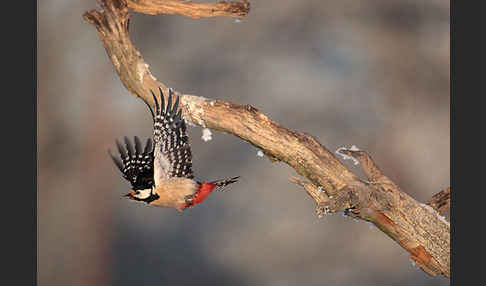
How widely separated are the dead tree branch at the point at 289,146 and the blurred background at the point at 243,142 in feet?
1.34

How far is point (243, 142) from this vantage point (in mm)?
2195

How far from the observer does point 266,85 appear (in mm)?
2238

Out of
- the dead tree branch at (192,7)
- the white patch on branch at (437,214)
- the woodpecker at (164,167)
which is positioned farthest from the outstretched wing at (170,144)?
the white patch on branch at (437,214)

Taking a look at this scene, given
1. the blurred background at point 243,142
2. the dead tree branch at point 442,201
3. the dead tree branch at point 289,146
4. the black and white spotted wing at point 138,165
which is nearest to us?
the black and white spotted wing at point 138,165

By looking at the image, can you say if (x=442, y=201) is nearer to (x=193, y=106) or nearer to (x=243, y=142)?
(x=243, y=142)

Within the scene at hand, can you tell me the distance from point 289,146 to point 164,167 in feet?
1.44

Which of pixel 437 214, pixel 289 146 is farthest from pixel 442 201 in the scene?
pixel 289 146

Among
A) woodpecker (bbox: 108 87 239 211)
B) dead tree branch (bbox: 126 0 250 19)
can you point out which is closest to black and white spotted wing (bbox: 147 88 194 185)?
woodpecker (bbox: 108 87 239 211)

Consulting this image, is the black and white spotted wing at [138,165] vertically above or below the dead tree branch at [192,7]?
below

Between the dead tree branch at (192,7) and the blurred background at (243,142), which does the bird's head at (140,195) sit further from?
the dead tree branch at (192,7)

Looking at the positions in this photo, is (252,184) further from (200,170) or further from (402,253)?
(402,253)

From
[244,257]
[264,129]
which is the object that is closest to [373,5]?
[264,129]

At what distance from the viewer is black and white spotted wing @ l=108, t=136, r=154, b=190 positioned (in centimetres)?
155

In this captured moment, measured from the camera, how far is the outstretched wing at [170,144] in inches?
63.8
